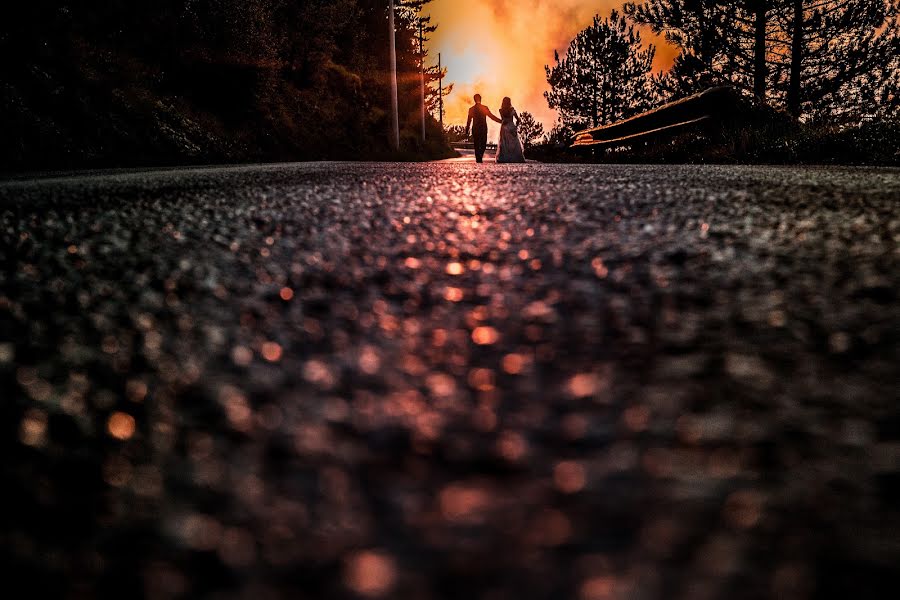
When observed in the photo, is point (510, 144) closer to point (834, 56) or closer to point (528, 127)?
point (834, 56)

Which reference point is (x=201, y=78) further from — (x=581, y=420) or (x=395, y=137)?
(x=581, y=420)

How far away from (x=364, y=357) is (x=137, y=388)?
44 centimetres

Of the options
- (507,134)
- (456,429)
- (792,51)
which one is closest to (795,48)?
(792,51)

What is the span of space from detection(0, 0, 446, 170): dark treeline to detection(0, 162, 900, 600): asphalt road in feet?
48.3

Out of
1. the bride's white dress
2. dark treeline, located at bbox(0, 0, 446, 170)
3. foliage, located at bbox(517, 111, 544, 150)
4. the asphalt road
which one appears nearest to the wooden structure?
the bride's white dress

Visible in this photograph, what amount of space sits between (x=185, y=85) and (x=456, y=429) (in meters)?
25.5

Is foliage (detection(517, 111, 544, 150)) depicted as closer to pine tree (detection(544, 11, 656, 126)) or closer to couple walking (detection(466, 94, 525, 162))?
pine tree (detection(544, 11, 656, 126))

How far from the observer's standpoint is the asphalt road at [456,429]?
700 mm

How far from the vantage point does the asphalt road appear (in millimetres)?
700

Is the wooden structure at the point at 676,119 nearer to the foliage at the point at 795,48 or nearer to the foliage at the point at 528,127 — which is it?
the foliage at the point at 795,48

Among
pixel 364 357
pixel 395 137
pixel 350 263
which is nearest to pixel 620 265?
pixel 350 263

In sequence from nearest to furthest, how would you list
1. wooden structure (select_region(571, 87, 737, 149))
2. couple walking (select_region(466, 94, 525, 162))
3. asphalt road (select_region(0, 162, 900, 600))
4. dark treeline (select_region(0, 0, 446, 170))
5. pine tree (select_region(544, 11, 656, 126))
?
1. asphalt road (select_region(0, 162, 900, 600))
2. dark treeline (select_region(0, 0, 446, 170))
3. wooden structure (select_region(571, 87, 737, 149))
4. couple walking (select_region(466, 94, 525, 162))
5. pine tree (select_region(544, 11, 656, 126))

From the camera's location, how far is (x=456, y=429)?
1020 millimetres

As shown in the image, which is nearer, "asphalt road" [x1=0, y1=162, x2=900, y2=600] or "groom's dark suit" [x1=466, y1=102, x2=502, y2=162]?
"asphalt road" [x1=0, y1=162, x2=900, y2=600]
